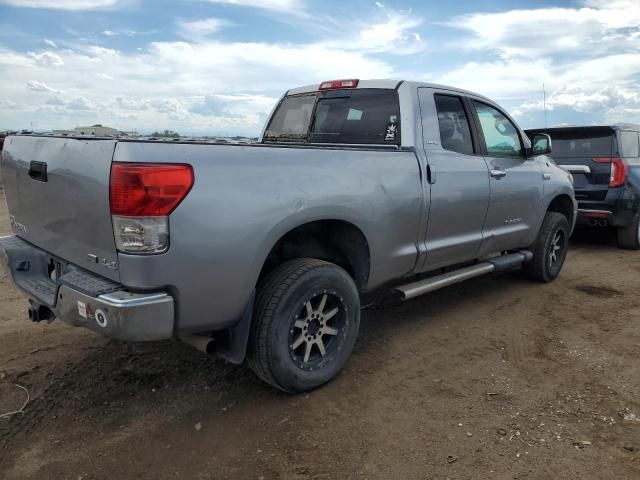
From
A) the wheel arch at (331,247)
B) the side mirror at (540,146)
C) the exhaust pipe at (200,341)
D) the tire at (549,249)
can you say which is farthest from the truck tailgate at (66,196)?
the tire at (549,249)

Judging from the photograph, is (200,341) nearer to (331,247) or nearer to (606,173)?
(331,247)

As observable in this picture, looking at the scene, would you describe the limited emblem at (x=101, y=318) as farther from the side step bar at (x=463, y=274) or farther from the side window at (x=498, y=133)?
the side window at (x=498, y=133)

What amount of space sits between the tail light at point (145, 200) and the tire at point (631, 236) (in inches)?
283

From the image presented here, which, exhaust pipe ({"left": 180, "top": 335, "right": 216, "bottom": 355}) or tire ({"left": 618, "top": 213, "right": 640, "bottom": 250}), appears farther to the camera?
tire ({"left": 618, "top": 213, "right": 640, "bottom": 250})

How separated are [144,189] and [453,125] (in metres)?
2.81

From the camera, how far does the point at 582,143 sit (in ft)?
24.7

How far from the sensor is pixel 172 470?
249cm

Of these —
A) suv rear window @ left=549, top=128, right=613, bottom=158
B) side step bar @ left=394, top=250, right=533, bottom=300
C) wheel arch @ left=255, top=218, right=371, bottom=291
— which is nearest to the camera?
wheel arch @ left=255, top=218, right=371, bottom=291

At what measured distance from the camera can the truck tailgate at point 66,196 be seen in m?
2.49

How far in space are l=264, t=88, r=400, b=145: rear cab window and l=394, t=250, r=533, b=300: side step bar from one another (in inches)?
43.1

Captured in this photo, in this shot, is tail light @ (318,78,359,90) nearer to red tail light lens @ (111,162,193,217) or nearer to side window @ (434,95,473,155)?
side window @ (434,95,473,155)

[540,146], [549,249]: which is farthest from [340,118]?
[549,249]

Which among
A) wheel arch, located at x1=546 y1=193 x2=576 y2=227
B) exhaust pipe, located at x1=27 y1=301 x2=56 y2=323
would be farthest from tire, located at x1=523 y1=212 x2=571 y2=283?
exhaust pipe, located at x1=27 y1=301 x2=56 y2=323

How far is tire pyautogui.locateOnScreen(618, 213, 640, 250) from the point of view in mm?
7461
